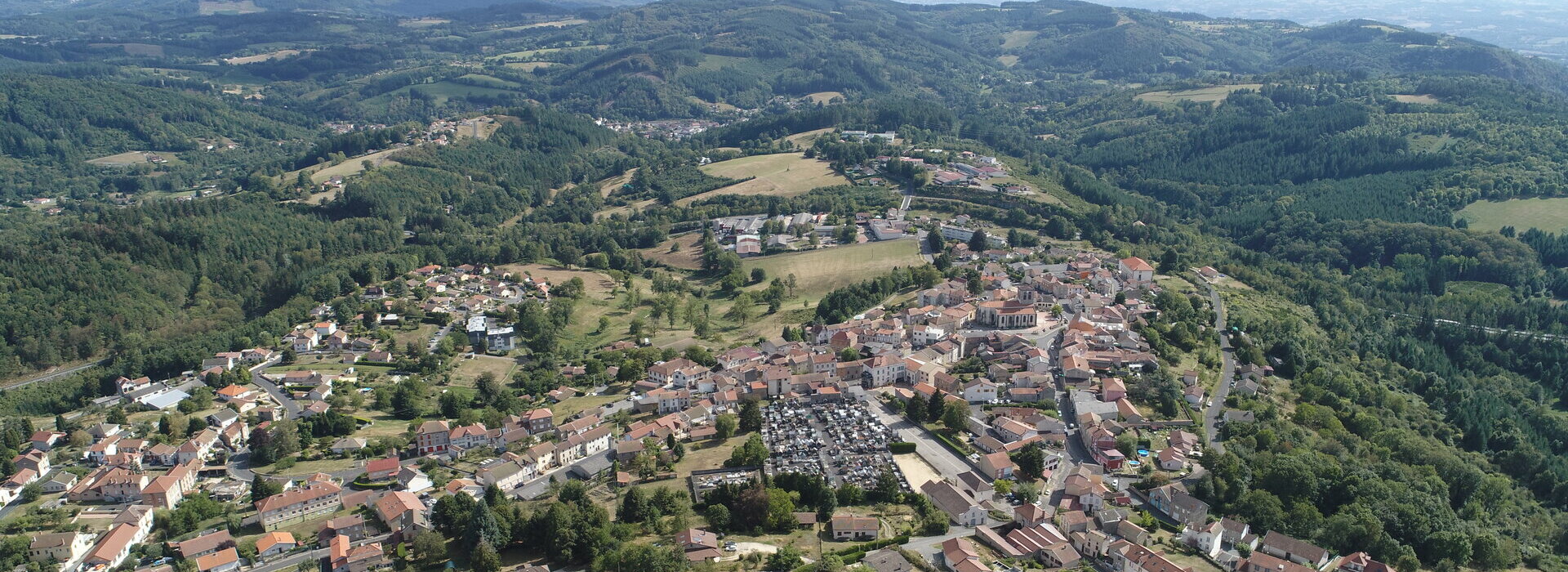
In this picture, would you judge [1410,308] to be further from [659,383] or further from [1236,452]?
[659,383]

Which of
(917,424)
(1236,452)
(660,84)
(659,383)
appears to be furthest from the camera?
(660,84)

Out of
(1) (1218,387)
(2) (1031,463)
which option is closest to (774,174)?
(1) (1218,387)

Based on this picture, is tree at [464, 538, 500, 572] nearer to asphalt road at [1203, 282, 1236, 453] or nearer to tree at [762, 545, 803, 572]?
tree at [762, 545, 803, 572]

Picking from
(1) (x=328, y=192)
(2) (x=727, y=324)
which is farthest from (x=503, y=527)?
(1) (x=328, y=192)

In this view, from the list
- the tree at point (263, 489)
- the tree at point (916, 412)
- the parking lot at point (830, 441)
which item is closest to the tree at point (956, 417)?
the tree at point (916, 412)

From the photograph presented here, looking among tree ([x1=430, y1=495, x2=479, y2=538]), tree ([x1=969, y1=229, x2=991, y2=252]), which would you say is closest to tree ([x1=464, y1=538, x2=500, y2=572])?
tree ([x1=430, y1=495, x2=479, y2=538])
